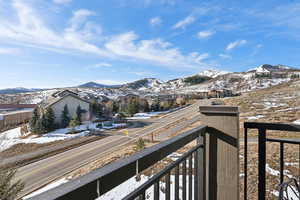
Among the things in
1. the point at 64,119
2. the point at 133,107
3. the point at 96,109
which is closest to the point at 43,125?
the point at 64,119

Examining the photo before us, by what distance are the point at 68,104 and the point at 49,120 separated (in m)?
3.53

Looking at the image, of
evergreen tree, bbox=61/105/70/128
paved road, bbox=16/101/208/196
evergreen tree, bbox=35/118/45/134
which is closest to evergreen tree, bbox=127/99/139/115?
evergreen tree, bbox=61/105/70/128

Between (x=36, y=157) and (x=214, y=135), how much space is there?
15105mm

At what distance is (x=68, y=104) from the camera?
24.7 m

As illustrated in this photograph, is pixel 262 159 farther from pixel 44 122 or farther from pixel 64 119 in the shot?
pixel 64 119

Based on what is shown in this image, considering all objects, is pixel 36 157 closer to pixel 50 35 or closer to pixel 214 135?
pixel 50 35

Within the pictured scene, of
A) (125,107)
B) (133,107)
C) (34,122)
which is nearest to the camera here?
(34,122)

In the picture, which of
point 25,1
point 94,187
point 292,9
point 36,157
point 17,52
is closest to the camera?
point 94,187

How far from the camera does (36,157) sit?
44.3ft

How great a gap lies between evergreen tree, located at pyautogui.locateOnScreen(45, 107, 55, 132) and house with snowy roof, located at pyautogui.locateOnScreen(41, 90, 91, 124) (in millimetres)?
663

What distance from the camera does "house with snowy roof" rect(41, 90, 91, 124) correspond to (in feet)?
77.5

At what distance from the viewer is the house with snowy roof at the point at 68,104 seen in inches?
930

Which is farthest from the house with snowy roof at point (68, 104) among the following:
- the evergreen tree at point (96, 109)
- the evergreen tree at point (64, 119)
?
the evergreen tree at point (96, 109)

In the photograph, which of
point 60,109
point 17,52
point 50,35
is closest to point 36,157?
point 17,52
